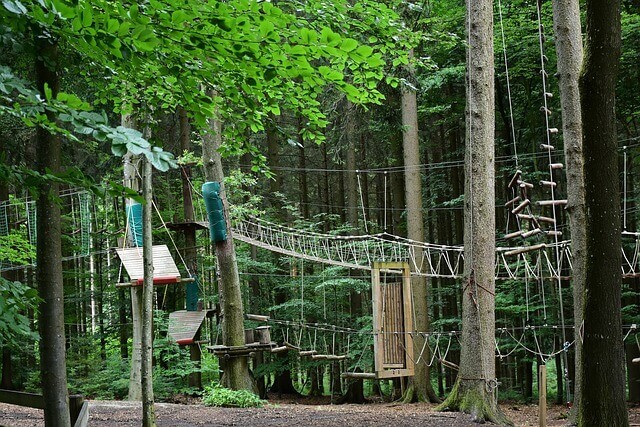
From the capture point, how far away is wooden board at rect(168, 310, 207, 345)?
1092 centimetres

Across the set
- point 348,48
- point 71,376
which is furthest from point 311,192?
point 348,48

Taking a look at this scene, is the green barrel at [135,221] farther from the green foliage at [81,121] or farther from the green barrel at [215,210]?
the green foliage at [81,121]

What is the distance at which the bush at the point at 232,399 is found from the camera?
31.1 feet

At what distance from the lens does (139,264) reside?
416 inches

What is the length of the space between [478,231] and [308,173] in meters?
15.3

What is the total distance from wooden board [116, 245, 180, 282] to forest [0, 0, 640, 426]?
48mm

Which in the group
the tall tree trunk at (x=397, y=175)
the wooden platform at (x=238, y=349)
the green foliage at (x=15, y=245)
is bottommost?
the wooden platform at (x=238, y=349)

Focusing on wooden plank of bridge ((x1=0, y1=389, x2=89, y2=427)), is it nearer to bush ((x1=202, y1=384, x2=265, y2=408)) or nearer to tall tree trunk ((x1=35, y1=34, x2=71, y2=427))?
tall tree trunk ((x1=35, y1=34, x2=71, y2=427))

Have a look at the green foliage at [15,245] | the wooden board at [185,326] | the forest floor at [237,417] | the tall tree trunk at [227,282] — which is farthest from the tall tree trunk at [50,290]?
the green foliage at [15,245]

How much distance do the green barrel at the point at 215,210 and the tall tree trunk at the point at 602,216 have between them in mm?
6340

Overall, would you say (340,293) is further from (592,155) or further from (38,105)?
(38,105)

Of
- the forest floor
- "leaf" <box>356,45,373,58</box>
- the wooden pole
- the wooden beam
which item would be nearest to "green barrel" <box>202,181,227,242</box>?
the forest floor

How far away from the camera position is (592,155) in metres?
4.52

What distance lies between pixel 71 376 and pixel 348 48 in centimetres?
1446
